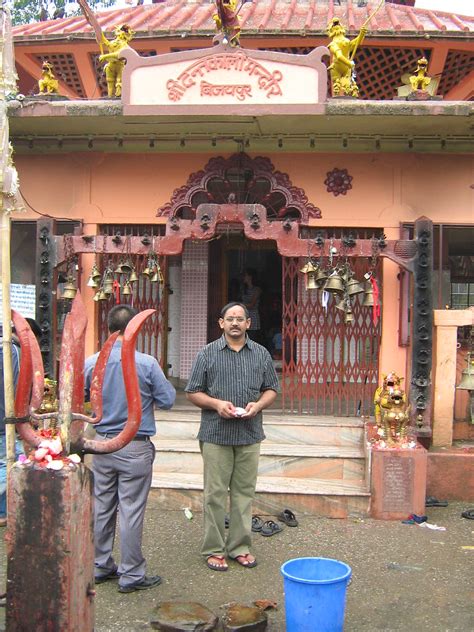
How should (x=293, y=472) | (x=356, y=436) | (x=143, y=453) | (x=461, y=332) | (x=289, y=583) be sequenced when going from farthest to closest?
(x=461, y=332), (x=356, y=436), (x=293, y=472), (x=143, y=453), (x=289, y=583)

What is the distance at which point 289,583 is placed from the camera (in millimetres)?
4066

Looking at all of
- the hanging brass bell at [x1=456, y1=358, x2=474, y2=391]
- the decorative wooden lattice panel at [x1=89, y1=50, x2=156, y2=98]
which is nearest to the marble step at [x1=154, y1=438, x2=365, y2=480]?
the hanging brass bell at [x1=456, y1=358, x2=474, y2=391]

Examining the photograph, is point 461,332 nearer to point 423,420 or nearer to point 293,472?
point 423,420

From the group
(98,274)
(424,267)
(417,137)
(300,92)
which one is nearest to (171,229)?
(98,274)

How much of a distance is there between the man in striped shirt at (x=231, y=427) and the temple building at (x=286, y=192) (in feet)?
4.45

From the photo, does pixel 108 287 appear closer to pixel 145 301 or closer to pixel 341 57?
pixel 145 301

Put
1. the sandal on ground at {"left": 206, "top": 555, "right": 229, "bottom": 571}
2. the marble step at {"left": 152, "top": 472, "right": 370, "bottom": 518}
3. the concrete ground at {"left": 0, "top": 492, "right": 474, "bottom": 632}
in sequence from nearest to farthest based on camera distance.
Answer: the concrete ground at {"left": 0, "top": 492, "right": 474, "bottom": 632}
the sandal on ground at {"left": 206, "top": 555, "right": 229, "bottom": 571}
the marble step at {"left": 152, "top": 472, "right": 370, "bottom": 518}

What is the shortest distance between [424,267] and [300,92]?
7.34 feet

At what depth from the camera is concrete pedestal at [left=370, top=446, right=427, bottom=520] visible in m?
6.61

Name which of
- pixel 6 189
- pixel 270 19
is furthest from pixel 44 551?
pixel 270 19

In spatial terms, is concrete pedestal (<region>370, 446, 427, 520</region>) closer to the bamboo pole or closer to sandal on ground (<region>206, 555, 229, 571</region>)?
sandal on ground (<region>206, 555, 229, 571</region>)

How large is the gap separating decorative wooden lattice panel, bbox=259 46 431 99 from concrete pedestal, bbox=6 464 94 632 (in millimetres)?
7799

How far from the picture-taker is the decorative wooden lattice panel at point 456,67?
952cm

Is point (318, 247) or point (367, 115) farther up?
point (367, 115)
